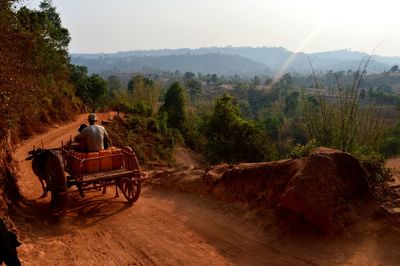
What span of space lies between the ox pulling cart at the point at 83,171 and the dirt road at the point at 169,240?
0.53 meters

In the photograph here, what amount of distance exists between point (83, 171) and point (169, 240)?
8.87 feet

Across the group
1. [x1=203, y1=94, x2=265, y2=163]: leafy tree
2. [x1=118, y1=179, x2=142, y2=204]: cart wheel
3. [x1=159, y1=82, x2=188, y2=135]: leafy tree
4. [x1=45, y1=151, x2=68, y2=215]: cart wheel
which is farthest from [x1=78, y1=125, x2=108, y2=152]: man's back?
[x1=159, y1=82, x2=188, y2=135]: leafy tree

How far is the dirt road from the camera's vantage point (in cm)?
714

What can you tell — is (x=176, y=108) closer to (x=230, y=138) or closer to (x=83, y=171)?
(x=230, y=138)

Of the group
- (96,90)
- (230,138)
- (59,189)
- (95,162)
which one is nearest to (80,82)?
(96,90)

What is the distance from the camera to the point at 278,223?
8344 mm

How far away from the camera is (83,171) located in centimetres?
924

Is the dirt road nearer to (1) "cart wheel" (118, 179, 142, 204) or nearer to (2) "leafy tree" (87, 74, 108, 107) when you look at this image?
(1) "cart wheel" (118, 179, 142, 204)

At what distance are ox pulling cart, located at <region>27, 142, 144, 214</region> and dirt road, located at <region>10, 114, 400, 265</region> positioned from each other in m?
0.53

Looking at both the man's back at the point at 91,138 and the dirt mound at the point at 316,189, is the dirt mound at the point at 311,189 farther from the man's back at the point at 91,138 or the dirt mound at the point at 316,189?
the man's back at the point at 91,138

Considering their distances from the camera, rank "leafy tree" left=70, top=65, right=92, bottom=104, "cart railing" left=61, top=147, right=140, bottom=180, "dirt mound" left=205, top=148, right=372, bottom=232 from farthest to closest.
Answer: "leafy tree" left=70, top=65, right=92, bottom=104 < "cart railing" left=61, top=147, right=140, bottom=180 < "dirt mound" left=205, top=148, right=372, bottom=232

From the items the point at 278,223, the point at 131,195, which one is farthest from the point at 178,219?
the point at 278,223

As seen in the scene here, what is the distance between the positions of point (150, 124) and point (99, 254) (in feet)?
76.7

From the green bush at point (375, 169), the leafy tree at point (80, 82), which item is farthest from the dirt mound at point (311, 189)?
the leafy tree at point (80, 82)
